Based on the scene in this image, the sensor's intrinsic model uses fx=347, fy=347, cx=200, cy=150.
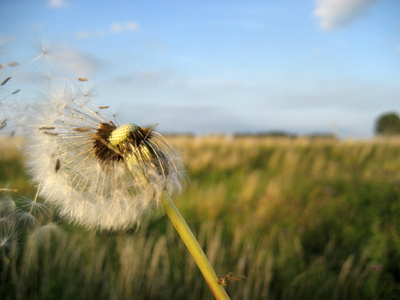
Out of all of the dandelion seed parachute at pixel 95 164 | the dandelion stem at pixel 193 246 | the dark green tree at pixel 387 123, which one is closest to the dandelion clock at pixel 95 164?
the dandelion seed parachute at pixel 95 164

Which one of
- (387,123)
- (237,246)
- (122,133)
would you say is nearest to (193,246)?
(122,133)

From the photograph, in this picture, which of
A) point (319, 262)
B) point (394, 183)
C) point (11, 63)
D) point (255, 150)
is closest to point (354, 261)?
point (319, 262)

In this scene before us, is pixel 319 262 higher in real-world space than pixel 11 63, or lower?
lower

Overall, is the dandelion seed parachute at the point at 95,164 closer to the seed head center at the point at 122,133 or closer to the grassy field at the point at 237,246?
the seed head center at the point at 122,133

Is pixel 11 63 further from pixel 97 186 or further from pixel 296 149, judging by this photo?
pixel 296 149

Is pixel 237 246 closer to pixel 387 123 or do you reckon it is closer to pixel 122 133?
pixel 122 133

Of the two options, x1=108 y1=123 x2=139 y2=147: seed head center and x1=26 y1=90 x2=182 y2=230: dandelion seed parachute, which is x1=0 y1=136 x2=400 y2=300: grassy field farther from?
x1=108 y1=123 x2=139 y2=147: seed head center
